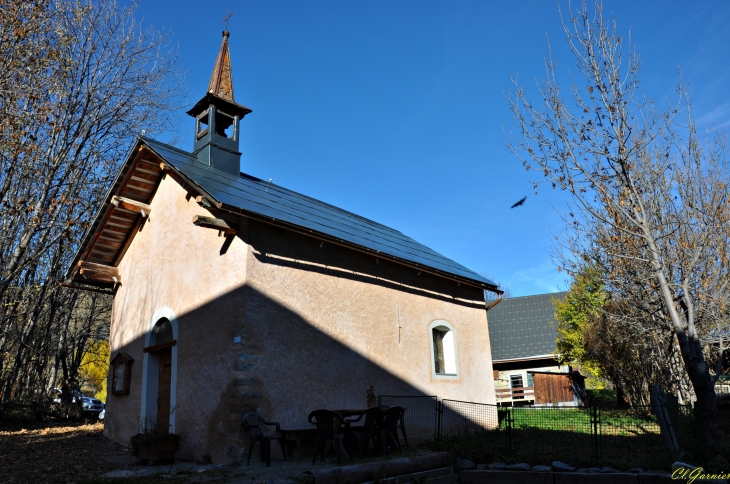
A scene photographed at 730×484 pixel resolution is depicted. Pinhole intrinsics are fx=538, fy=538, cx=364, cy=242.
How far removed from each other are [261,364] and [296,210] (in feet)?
12.1

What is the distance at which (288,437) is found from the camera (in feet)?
27.6

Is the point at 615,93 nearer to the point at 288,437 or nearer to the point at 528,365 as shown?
the point at 288,437

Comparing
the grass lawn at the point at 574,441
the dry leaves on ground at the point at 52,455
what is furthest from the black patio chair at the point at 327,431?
the dry leaves on ground at the point at 52,455

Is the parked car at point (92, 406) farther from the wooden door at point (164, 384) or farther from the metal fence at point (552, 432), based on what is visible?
the metal fence at point (552, 432)

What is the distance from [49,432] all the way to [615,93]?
1452cm

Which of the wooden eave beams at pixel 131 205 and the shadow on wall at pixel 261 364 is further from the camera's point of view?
the wooden eave beams at pixel 131 205

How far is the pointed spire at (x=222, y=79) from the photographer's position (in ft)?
44.3

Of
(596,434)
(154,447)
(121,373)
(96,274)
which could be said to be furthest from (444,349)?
(96,274)

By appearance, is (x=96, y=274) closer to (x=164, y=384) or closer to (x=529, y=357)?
(x=164, y=384)

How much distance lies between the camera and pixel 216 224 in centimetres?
885

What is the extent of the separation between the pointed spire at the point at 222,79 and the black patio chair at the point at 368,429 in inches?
328

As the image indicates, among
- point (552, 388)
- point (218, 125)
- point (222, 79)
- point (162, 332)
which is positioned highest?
point (222, 79)

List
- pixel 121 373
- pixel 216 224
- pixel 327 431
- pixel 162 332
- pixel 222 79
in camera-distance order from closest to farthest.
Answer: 1. pixel 327 431
2. pixel 216 224
3. pixel 162 332
4. pixel 121 373
5. pixel 222 79

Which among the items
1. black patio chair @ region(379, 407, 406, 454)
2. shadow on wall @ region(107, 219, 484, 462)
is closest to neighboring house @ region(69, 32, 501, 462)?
shadow on wall @ region(107, 219, 484, 462)
